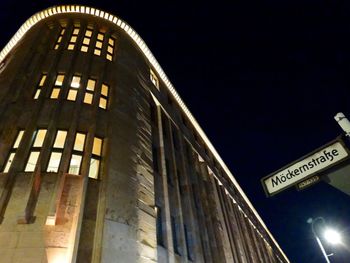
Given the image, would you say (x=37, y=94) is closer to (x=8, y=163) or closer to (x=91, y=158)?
(x=8, y=163)

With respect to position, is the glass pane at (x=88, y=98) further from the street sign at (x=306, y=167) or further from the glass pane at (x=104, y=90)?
the street sign at (x=306, y=167)

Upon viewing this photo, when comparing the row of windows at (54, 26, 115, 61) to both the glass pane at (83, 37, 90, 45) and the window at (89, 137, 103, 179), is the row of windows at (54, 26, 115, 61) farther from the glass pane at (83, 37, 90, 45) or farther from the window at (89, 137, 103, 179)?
the window at (89, 137, 103, 179)

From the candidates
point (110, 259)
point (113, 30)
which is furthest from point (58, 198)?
point (113, 30)

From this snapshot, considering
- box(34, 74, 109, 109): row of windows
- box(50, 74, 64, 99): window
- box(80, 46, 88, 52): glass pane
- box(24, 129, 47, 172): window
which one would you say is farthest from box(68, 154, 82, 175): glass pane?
box(80, 46, 88, 52): glass pane

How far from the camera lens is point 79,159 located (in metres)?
10.4

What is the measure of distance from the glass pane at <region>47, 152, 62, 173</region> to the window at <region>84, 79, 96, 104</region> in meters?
3.50

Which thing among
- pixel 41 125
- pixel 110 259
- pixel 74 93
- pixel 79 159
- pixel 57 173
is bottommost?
pixel 110 259

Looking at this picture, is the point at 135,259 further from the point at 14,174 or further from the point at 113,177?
the point at 14,174

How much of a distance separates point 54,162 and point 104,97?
187 inches

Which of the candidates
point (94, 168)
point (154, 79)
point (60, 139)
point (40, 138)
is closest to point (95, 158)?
point (94, 168)

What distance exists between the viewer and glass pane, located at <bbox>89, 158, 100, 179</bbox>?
10.2m

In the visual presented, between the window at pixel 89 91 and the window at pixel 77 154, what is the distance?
2.40 meters

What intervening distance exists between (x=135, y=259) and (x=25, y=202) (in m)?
4.19

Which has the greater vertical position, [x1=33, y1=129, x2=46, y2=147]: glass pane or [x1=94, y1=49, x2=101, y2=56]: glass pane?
[x1=94, y1=49, x2=101, y2=56]: glass pane
